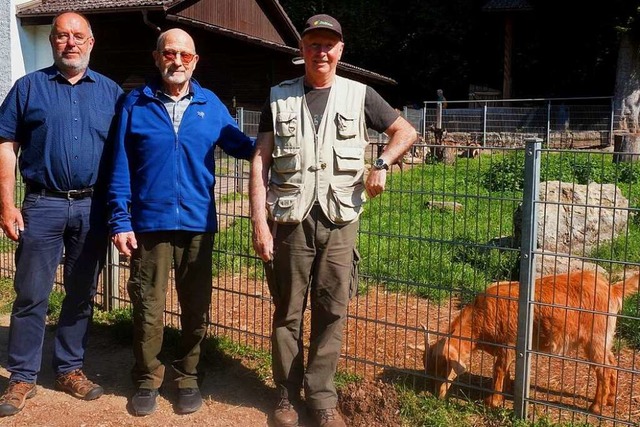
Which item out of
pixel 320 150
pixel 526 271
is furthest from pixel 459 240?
pixel 320 150

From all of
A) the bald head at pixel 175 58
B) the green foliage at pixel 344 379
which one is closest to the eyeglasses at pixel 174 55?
the bald head at pixel 175 58

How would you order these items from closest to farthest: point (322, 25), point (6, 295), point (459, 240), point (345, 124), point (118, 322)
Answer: point (322, 25), point (345, 124), point (459, 240), point (118, 322), point (6, 295)

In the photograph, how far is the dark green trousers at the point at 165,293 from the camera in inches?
161

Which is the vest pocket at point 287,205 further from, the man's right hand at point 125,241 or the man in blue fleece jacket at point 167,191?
the man's right hand at point 125,241

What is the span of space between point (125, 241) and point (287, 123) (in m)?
1.10

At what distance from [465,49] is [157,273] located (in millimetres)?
30210

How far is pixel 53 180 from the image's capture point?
410 cm

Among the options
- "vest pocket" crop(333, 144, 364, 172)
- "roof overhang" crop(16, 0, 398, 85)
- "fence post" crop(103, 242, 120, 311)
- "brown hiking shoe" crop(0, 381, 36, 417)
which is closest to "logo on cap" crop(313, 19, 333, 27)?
"vest pocket" crop(333, 144, 364, 172)

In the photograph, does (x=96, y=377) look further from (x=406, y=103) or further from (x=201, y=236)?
(x=406, y=103)

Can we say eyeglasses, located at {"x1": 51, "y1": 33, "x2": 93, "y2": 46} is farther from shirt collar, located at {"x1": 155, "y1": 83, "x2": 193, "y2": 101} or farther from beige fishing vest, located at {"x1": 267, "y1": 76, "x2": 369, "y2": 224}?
beige fishing vest, located at {"x1": 267, "y1": 76, "x2": 369, "y2": 224}

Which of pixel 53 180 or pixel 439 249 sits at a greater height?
pixel 53 180

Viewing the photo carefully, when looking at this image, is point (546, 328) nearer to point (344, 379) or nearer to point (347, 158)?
point (344, 379)

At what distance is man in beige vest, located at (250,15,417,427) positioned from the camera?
3.71 meters

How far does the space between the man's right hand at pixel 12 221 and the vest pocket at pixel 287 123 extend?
1596mm
